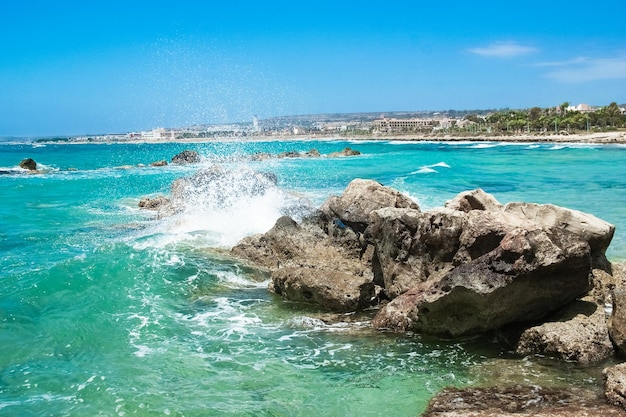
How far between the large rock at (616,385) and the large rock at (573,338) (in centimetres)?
108

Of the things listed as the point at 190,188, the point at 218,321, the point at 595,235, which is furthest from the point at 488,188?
the point at 218,321

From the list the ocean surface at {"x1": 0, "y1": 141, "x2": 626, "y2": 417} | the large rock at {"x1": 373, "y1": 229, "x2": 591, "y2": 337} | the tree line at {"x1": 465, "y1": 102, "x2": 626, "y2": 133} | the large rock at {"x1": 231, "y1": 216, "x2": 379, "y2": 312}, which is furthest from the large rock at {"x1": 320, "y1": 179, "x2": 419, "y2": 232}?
the tree line at {"x1": 465, "y1": 102, "x2": 626, "y2": 133}

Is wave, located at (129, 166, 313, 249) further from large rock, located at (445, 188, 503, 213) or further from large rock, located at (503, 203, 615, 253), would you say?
large rock, located at (503, 203, 615, 253)

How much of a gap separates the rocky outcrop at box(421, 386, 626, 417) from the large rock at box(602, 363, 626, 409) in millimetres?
88

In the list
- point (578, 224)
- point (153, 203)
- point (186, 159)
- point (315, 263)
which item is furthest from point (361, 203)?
point (186, 159)

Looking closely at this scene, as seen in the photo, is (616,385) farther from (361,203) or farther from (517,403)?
(361,203)

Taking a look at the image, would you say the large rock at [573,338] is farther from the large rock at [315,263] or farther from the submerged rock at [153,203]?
the submerged rock at [153,203]

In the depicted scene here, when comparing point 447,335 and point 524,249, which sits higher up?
point 524,249

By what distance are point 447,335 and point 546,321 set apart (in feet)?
4.75

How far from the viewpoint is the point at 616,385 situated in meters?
6.29

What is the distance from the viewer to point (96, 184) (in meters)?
40.8

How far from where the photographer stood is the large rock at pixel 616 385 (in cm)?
619

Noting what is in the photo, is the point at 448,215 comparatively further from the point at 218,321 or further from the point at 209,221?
the point at 209,221

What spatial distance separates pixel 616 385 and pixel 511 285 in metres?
2.03
